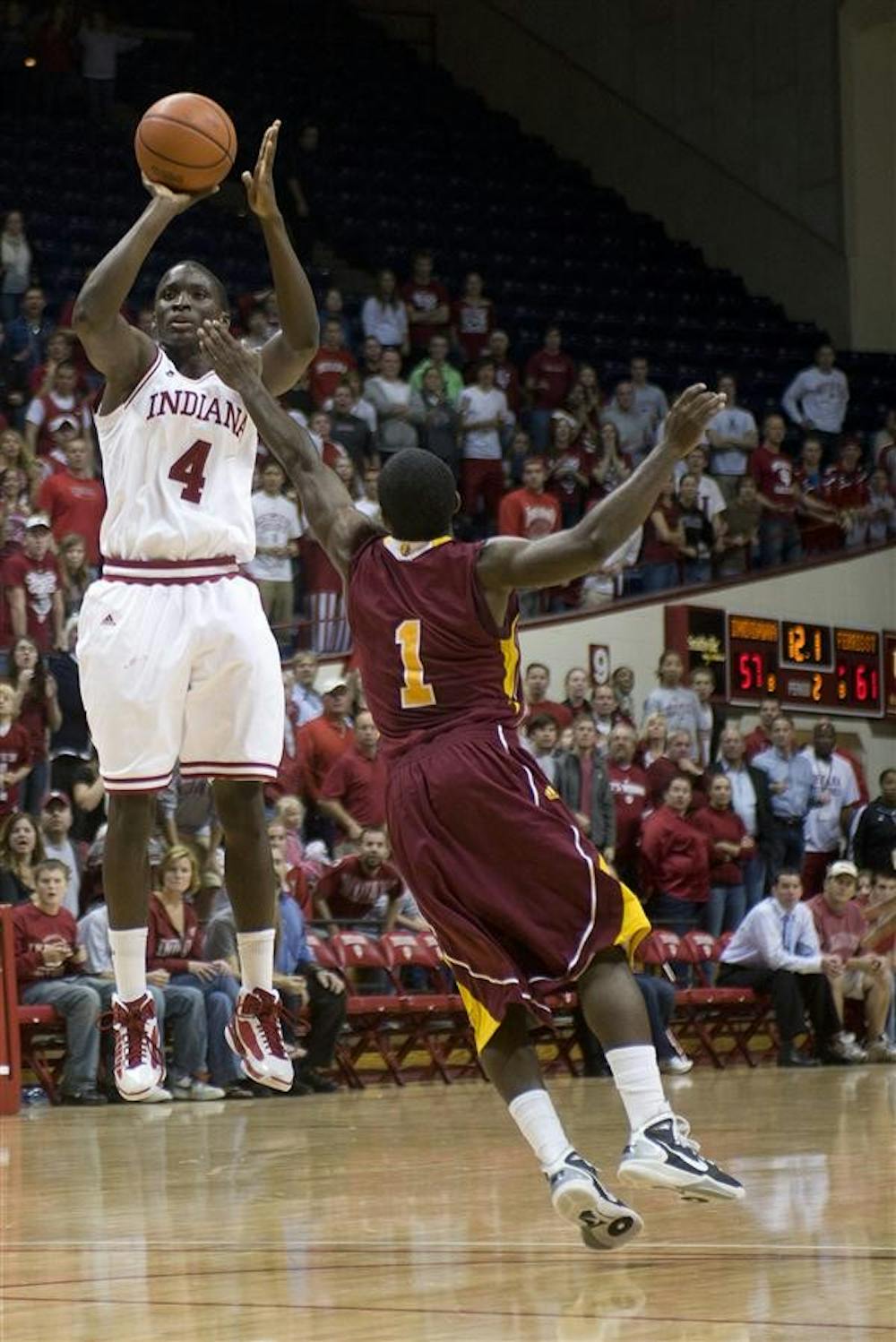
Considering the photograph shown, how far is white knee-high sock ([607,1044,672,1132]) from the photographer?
641cm

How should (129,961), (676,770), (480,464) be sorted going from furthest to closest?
1. (480,464)
2. (676,770)
3. (129,961)

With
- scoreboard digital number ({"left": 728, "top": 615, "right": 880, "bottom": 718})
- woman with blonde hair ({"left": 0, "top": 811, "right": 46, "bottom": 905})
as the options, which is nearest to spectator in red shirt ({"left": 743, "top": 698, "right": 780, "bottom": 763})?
scoreboard digital number ({"left": 728, "top": 615, "right": 880, "bottom": 718})

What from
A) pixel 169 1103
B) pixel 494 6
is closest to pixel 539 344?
pixel 494 6

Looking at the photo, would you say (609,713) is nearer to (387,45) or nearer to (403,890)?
(403,890)

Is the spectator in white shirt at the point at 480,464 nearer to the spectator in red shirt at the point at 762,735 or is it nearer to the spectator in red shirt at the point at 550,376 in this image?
the spectator in red shirt at the point at 550,376

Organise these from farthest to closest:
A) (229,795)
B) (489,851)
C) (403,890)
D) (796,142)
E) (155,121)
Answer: (796,142) < (403,890) < (229,795) < (155,121) < (489,851)

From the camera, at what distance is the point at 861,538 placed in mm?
23125

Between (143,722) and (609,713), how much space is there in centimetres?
1092

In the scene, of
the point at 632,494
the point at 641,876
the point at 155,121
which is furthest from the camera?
the point at 641,876

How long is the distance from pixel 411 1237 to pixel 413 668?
1777mm

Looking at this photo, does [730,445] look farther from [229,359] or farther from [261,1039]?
[229,359]

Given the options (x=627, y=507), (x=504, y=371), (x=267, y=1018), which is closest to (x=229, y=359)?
(x=627, y=507)

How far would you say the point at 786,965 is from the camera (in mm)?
16562

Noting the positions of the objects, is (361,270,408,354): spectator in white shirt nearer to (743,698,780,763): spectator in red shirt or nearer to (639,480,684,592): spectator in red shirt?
(639,480,684,592): spectator in red shirt
